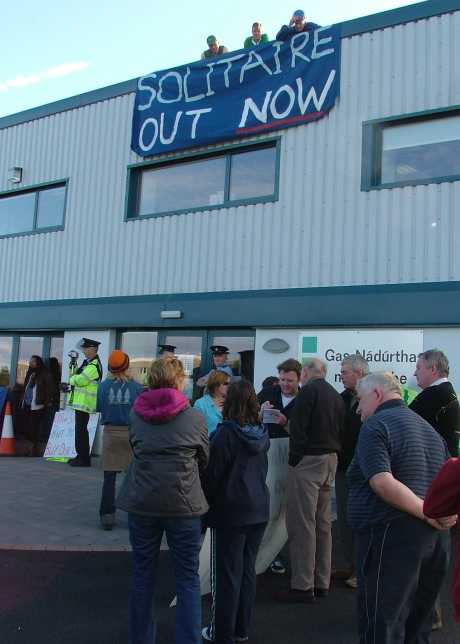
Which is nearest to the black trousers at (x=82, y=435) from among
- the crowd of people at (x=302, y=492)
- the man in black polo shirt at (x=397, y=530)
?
the crowd of people at (x=302, y=492)

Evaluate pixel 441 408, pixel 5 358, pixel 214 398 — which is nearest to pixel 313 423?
pixel 214 398

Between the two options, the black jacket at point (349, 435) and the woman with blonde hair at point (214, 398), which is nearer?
the woman with blonde hair at point (214, 398)

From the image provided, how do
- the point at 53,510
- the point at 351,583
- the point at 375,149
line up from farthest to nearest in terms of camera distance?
1. the point at 375,149
2. the point at 53,510
3. the point at 351,583

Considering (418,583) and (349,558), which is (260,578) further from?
(418,583)

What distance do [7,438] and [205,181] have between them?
19.5 ft

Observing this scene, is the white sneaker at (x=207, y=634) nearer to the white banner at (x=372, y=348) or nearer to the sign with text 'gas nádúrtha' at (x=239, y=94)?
the white banner at (x=372, y=348)

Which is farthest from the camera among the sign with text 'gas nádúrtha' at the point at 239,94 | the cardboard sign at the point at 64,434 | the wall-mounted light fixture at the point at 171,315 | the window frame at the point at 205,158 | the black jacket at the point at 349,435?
the cardboard sign at the point at 64,434

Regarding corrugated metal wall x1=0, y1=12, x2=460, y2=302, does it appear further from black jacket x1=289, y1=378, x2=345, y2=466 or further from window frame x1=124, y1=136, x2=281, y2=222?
black jacket x1=289, y1=378, x2=345, y2=466

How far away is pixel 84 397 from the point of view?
10.7 m

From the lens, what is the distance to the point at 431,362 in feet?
16.4

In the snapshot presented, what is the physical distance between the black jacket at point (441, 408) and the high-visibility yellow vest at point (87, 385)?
673 centimetres

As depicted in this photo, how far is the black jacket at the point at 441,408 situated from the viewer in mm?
4938

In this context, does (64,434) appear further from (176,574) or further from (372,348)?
(176,574)

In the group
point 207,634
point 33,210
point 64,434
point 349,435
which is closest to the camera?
point 207,634
